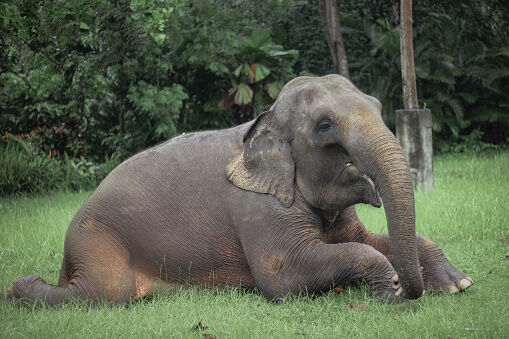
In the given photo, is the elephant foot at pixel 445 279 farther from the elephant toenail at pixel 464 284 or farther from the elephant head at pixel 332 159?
the elephant head at pixel 332 159

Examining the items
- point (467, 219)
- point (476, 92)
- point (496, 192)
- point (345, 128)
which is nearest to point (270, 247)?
point (345, 128)

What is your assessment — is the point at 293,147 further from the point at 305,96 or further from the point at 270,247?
the point at 270,247

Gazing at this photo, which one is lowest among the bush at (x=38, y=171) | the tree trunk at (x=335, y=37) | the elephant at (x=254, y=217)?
the bush at (x=38, y=171)

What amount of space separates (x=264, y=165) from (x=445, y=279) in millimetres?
1621

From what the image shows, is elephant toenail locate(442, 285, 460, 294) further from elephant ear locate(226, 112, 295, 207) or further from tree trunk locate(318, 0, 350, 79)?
tree trunk locate(318, 0, 350, 79)

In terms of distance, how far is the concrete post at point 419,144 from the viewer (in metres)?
9.20

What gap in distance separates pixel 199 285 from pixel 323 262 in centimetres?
110

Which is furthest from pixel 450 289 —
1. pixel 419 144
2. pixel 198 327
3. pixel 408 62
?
pixel 408 62

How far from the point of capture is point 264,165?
4.79 metres

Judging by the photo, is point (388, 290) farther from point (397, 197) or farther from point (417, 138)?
point (417, 138)

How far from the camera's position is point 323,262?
4.52 m

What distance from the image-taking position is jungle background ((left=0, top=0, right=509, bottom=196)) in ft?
40.7

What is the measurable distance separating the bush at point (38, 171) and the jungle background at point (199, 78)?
0.03 m

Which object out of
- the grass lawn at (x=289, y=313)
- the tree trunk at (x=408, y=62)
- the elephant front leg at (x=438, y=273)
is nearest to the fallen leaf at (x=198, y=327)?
Answer: the grass lawn at (x=289, y=313)
